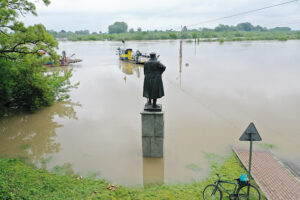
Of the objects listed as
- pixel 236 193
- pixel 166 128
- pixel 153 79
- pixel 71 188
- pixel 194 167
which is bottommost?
pixel 194 167

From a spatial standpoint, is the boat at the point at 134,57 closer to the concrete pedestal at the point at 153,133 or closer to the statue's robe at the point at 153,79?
the statue's robe at the point at 153,79

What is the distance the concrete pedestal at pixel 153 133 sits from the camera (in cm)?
641

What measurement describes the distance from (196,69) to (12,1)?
687 inches

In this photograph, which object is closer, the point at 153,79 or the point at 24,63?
the point at 153,79

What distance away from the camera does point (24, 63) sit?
1006 centimetres

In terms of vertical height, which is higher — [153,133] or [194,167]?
[153,133]

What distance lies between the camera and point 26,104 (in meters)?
11.2

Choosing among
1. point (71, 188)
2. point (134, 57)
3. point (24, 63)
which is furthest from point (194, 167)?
point (134, 57)

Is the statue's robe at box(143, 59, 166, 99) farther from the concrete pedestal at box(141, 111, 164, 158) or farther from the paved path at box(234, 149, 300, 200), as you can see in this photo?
the paved path at box(234, 149, 300, 200)

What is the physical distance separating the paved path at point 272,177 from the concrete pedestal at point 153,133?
2438mm

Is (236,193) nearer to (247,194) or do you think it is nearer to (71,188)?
(247,194)

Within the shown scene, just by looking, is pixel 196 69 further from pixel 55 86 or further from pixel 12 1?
pixel 12 1

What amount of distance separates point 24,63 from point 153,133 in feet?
23.7

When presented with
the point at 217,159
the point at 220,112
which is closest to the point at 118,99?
the point at 220,112
